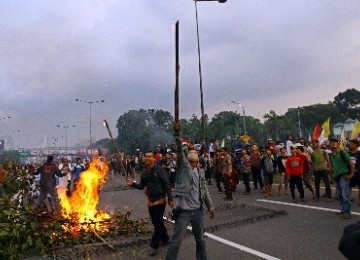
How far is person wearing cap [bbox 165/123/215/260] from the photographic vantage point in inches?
223

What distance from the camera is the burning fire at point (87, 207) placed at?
8.02 metres

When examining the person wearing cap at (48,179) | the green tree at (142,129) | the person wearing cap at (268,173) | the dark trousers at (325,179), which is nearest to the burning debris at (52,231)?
the person wearing cap at (48,179)

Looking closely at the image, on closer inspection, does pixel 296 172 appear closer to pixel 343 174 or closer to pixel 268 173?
pixel 268 173

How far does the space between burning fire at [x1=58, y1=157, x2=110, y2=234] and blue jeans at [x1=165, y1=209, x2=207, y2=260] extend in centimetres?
287

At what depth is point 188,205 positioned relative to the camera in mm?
5809

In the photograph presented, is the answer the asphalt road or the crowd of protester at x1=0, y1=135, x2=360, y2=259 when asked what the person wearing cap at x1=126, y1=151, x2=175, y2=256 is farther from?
the asphalt road

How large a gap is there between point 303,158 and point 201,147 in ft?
33.2

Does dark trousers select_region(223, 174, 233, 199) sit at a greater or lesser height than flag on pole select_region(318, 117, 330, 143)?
lesser

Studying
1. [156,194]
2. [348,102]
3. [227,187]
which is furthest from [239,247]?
[348,102]

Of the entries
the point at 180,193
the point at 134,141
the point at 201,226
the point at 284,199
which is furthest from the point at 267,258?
the point at 134,141

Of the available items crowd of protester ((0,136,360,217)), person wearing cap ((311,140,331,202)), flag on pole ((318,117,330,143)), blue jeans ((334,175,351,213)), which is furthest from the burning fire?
flag on pole ((318,117,330,143))

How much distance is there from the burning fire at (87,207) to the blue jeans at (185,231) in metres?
2.87

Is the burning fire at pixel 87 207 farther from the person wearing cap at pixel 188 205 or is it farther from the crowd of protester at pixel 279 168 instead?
the person wearing cap at pixel 188 205

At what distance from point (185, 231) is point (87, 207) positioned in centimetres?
432
